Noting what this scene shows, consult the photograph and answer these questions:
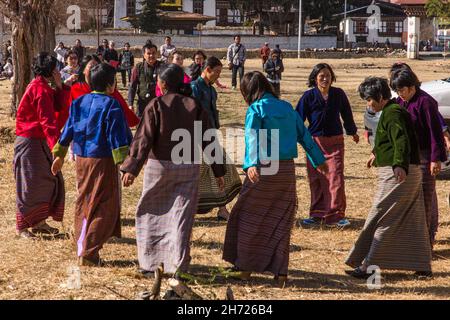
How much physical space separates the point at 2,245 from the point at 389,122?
→ 3.53 meters

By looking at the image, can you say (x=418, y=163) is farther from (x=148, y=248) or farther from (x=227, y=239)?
(x=148, y=248)

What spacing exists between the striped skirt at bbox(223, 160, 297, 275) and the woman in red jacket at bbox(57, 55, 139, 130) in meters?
1.53

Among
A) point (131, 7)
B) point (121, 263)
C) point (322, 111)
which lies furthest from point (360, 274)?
point (131, 7)

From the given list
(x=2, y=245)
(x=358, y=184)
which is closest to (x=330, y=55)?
(x=358, y=184)

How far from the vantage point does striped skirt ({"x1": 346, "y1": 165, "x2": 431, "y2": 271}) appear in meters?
6.90

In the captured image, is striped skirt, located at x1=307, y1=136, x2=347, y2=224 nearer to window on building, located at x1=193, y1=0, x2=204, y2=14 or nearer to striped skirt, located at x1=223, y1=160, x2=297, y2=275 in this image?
striped skirt, located at x1=223, y1=160, x2=297, y2=275

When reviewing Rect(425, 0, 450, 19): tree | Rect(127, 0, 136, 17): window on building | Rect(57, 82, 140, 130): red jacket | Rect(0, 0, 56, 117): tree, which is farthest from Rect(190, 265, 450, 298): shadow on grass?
Rect(127, 0, 136, 17): window on building

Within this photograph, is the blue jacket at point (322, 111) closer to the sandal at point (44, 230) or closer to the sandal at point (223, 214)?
the sandal at point (223, 214)

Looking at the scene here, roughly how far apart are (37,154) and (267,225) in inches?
99.6

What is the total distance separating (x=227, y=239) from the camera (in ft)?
22.7

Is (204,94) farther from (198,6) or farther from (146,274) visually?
(198,6)

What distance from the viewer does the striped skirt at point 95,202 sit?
711 centimetres

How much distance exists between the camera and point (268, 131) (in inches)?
267

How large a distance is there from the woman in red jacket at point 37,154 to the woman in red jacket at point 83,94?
92 millimetres
